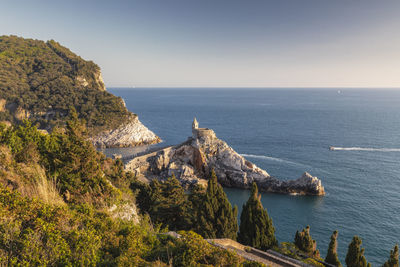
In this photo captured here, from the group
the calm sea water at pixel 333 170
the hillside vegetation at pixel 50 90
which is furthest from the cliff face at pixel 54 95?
the calm sea water at pixel 333 170

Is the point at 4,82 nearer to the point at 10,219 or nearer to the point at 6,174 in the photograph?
the point at 6,174

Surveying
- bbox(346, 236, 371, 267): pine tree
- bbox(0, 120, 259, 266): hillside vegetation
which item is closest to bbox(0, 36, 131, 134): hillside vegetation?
bbox(0, 120, 259, 266): hillside vegetation

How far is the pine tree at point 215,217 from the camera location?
19266 millimetres

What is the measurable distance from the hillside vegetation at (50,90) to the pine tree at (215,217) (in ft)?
173

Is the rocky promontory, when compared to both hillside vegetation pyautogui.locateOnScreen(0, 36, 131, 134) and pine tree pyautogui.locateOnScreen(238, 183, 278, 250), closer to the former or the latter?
pine tree pyautogui.locateOnScreen(238, 183, 278, 250)

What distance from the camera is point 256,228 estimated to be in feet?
66.0

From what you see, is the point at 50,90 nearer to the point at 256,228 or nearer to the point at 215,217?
the point at 215,217

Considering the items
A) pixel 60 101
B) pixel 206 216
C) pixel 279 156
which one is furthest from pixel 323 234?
pixel 60 101

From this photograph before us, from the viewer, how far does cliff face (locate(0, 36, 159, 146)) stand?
66.4m

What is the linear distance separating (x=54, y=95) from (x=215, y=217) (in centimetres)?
7171

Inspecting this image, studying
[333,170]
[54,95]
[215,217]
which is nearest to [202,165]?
[215,217]

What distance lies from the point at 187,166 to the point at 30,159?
3521cm

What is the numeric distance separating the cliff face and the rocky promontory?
78.5 ft

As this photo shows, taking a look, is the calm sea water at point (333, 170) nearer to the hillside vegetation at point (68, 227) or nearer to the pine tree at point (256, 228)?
the pine tree at point (256, 228)
